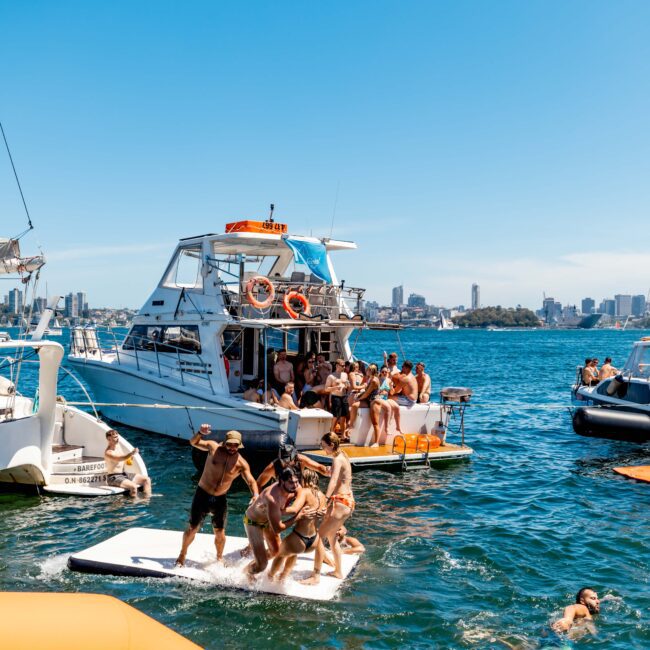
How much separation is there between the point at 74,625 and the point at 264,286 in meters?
12.2

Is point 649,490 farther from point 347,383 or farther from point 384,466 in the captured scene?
point 347,383

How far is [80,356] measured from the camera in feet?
68.3

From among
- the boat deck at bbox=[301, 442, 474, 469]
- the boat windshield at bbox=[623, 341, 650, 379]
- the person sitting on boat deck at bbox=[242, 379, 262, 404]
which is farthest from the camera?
the boat windshield at bbox=[623, 341, 650, 379]

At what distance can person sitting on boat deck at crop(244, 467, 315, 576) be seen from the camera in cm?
816

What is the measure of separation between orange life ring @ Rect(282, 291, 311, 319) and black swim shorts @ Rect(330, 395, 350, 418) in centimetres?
197

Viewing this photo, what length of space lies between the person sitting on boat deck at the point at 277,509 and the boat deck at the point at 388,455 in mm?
5408

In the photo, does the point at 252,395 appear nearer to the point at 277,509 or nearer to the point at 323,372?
the point at 323,372

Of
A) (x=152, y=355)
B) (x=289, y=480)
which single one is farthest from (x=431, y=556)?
(x=152, y=355)

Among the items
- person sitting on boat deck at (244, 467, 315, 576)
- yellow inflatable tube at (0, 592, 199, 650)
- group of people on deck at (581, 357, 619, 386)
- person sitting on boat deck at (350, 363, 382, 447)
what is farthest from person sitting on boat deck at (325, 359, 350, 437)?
group of people on deck at (581, 357, 619, 386)

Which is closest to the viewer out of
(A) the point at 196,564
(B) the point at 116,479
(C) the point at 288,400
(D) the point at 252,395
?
(A) the point at 196,564

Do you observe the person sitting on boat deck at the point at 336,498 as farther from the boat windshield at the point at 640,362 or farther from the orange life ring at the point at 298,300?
the boat windshield at the point at 640,362

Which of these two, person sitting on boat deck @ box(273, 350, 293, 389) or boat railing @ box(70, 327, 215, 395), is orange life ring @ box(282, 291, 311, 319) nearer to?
person sitting on boat deck @ box(273, 350, 293, 389)

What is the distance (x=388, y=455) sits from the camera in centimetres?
1441

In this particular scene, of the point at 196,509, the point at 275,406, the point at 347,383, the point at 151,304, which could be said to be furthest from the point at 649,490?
the point at 151,304
